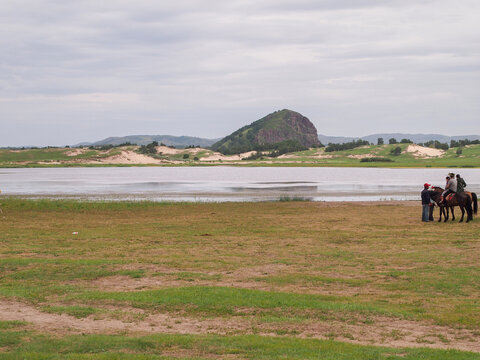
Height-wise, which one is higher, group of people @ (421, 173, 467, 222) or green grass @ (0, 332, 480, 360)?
group of people @ (421, 173, 467, 222)

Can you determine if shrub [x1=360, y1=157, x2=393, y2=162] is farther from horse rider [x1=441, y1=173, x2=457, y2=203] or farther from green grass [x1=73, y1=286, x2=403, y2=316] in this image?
green grass [x1=73, y1=286, x2=403, y2=316]

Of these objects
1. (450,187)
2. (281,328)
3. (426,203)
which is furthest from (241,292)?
(450,187)

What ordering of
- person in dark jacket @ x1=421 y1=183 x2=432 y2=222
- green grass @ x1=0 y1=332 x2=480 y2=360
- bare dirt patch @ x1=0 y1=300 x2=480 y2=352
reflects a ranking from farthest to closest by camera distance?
1. person in dark jacket @ x1=421 y1=183 x2=432 y2=222
2. bare dirt patch @ x1=0 y1=300 x2=480 y2=352
3. green grass @ x1=0 y1=332 x2=480 y2=360

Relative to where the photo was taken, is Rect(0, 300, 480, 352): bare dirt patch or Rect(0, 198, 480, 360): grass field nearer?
Rect(0, 198, 480, 360): grass field

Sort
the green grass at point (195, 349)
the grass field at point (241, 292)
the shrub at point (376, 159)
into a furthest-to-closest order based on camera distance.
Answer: the shrub at point (376, 159)
the grass field at point (241, 292)
the green grass at point (195, 349)

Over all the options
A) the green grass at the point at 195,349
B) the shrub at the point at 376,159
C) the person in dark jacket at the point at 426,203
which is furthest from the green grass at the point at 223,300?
the shrub at the point at 376,159

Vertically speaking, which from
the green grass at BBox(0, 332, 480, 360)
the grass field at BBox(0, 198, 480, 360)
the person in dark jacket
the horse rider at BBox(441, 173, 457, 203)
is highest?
the horse rider at BBox(441, 173, 457, 203)

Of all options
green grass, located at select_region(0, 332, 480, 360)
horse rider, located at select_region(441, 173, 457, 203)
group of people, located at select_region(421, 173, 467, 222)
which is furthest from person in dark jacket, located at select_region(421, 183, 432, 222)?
green grass, located at select_region(0, 332, 480, 360)

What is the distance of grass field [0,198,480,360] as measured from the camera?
10102 millimetres

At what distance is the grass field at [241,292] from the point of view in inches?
398

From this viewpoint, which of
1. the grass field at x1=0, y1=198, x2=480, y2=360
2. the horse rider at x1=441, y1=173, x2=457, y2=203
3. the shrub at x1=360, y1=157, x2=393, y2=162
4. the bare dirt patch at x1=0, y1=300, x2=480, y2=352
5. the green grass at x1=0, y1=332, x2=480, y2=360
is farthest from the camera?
the shrub at x1=360, y1=157, x2=393, y2=162

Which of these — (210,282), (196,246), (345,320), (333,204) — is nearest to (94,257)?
(196,246)

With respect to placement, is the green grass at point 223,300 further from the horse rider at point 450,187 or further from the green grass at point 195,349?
the horse rider at point 450,187

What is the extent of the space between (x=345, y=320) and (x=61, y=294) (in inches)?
290
